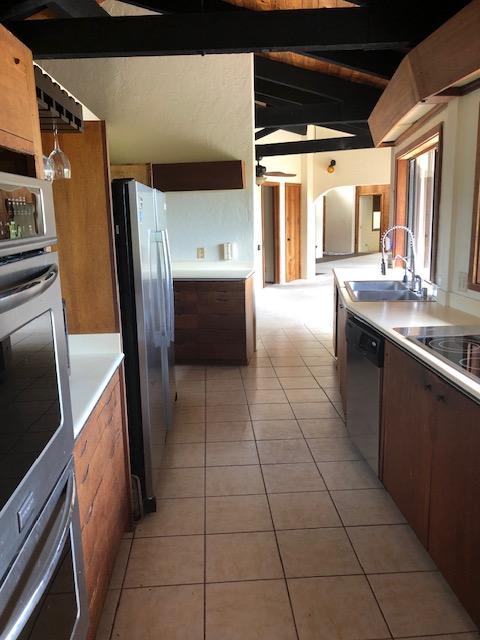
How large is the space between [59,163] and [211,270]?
292 cm

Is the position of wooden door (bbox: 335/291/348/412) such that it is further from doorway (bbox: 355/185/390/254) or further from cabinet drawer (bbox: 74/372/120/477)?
doorway (bbox: 355/185/390/254)

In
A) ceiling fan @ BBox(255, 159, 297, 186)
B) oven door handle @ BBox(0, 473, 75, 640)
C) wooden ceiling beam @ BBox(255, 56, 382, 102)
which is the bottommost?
oven door handle @ BBox(0, 473, 75, 640)

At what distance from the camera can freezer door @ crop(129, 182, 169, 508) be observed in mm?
2260

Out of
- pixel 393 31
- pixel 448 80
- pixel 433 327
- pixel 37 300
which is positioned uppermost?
pixel 393 31

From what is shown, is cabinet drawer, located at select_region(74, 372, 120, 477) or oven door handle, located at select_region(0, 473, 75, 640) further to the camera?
cabinet drawer, located at select_region(74, 372, 120, 477)

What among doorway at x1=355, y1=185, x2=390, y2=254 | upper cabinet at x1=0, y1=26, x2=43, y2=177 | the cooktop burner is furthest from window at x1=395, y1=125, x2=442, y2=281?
doorway at x1=355, y1=185, x2=390, y2=254

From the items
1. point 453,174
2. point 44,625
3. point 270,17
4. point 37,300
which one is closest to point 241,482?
point 44,625

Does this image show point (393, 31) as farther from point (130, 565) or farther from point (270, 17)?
point (130, 565)

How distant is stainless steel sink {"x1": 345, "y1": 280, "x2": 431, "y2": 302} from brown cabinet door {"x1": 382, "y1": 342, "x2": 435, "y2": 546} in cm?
113

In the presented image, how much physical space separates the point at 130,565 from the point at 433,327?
1.77m

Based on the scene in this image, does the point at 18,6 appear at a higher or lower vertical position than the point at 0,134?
higher

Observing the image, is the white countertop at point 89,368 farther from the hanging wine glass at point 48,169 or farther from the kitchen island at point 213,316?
the kitchen island at point 213,316

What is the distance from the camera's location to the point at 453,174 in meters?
2.99

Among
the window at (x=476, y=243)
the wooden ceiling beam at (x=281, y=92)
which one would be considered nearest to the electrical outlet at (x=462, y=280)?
the window at (x=476, y=243)
